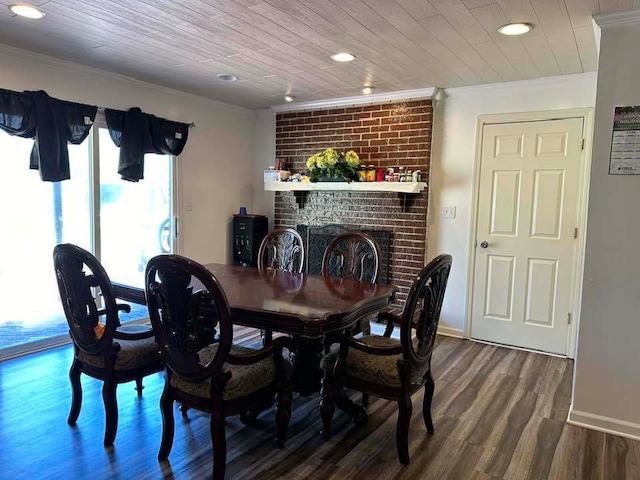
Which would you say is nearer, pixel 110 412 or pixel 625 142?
pixel 110 412

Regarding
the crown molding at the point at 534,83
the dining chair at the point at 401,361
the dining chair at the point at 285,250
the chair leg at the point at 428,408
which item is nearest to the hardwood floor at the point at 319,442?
the chair leg at the point at 428,408

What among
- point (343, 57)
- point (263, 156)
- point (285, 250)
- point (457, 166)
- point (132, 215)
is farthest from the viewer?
point (263, 156)

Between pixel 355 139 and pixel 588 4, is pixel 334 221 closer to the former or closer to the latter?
pixel 355 139

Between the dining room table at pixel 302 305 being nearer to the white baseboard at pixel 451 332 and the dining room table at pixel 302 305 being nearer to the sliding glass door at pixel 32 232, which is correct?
the sliding glass door at pixel 32 232

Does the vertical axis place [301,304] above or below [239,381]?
above

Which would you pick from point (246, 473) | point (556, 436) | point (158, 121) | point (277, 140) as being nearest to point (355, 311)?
point (246, 473)

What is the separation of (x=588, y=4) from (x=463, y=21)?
0.60m

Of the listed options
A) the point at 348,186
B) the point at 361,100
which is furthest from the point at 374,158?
the point at 361,100

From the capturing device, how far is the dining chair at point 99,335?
2174mm

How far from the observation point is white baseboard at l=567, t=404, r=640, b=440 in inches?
98.4

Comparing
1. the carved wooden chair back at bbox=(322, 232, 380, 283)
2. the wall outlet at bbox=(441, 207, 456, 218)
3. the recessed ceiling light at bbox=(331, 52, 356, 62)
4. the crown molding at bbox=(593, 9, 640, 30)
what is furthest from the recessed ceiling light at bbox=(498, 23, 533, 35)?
the wall outlet at bbox=(441, 207, 456, 218)

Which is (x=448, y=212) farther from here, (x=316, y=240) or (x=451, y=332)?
(x=316, y=240)

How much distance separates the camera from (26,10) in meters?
2.50

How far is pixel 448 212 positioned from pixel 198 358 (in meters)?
2.96
